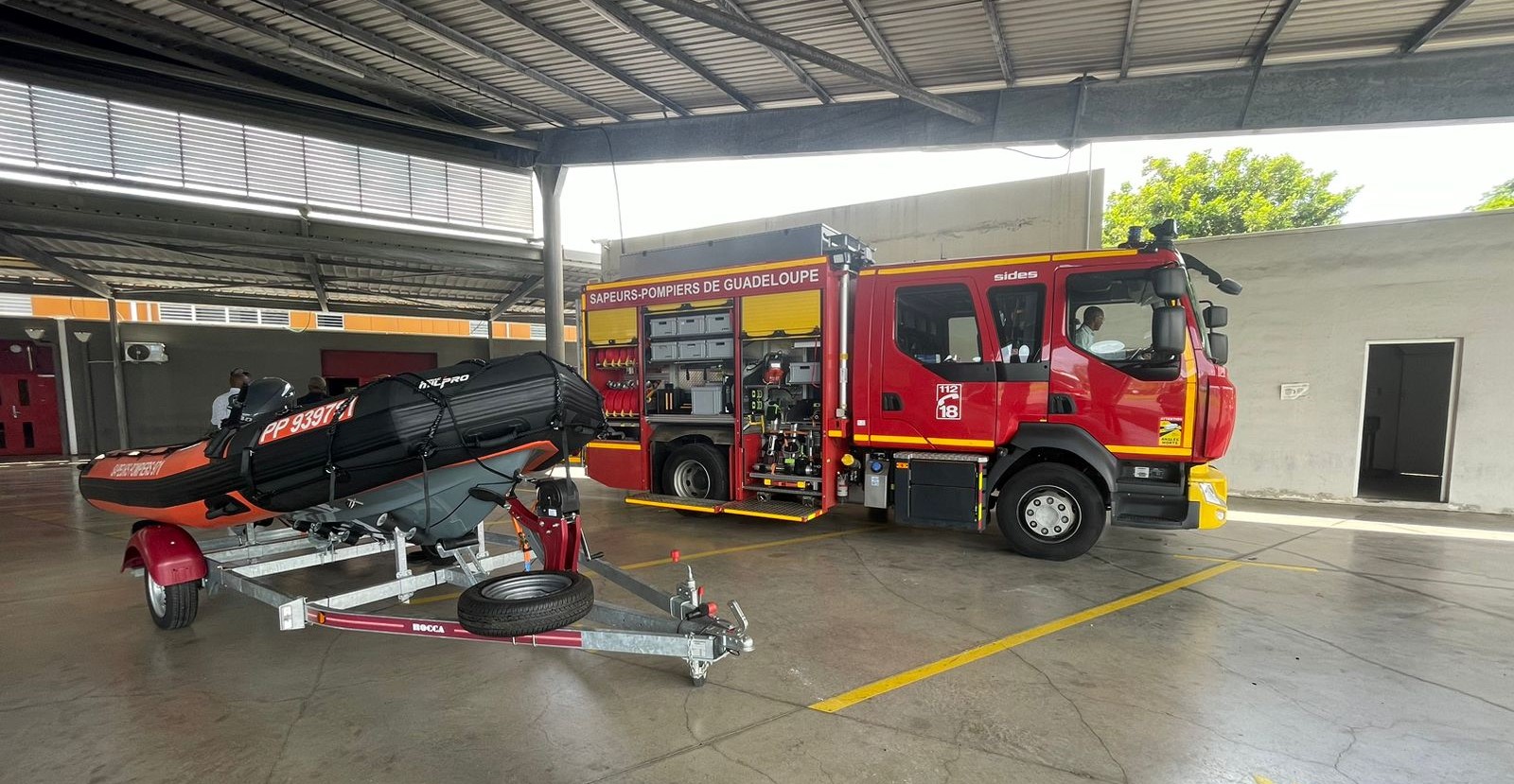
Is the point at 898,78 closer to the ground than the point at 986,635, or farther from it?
farther from it

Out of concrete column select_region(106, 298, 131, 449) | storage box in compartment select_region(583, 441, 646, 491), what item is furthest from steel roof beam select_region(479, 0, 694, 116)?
concrete column select_region(106, 298, 131, 449)

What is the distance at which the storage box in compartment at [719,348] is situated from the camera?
6.54m

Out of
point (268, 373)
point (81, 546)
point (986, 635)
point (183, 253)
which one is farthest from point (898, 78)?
point (268, 373)

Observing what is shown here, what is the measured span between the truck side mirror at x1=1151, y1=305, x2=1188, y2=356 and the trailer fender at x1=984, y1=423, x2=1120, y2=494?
92 cm

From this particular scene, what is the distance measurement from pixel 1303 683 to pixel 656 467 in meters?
5.68

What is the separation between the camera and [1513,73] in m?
6.21

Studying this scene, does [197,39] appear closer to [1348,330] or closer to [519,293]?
[519,293]

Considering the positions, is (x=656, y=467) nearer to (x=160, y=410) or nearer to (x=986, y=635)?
(x=986, y=635)

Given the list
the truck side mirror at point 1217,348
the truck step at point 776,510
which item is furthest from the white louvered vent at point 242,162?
the truck side mirror at point 1217,348

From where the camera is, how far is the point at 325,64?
8422 millimetres

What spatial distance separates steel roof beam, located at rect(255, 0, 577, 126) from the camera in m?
6.95

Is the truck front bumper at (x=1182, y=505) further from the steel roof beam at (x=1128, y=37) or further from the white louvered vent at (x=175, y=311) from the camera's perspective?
the white louvered vent at (x=175, y=311)

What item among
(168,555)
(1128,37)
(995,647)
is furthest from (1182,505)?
(168,555)

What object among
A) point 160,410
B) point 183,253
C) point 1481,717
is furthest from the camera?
point 160,410
